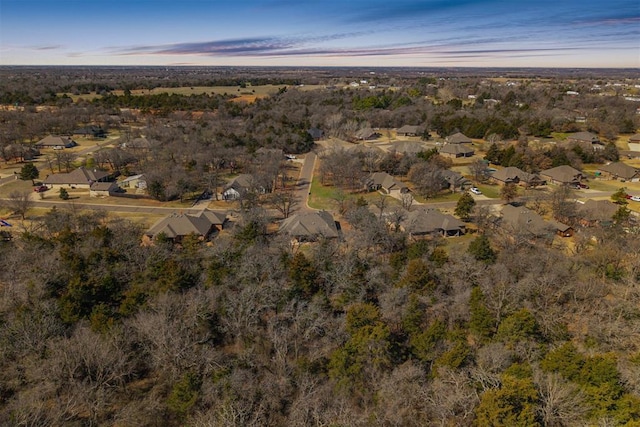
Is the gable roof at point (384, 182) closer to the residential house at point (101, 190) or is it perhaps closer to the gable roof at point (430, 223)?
the gable roof at point (430, 223)

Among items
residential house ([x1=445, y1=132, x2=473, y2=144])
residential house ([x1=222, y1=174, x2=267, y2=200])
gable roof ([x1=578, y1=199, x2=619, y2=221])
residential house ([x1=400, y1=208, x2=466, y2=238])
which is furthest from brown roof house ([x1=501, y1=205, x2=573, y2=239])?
residential house ([x1=445, y1=132, x2=473, y2=144])

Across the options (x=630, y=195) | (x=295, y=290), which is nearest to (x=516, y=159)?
(x=630, y=195)

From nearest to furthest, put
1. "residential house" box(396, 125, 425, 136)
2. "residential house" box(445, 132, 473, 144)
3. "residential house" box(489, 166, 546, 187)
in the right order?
"residential house" box(489, 166, 546, 187), "residential house" box(445, 132, 473, 144), "residential house" box(396, 125, 425, 136)

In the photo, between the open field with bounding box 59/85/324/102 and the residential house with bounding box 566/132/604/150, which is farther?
the open field with bounding box 59/85/324/102

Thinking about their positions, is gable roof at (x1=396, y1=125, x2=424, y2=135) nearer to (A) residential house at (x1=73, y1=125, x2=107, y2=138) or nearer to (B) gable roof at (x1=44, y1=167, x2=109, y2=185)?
(B) gable roof at (x1=44, y1=167, x2=109, y2=185)

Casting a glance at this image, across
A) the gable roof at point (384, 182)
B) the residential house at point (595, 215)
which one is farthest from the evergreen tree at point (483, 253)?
the gable roof at point (384, 182)
